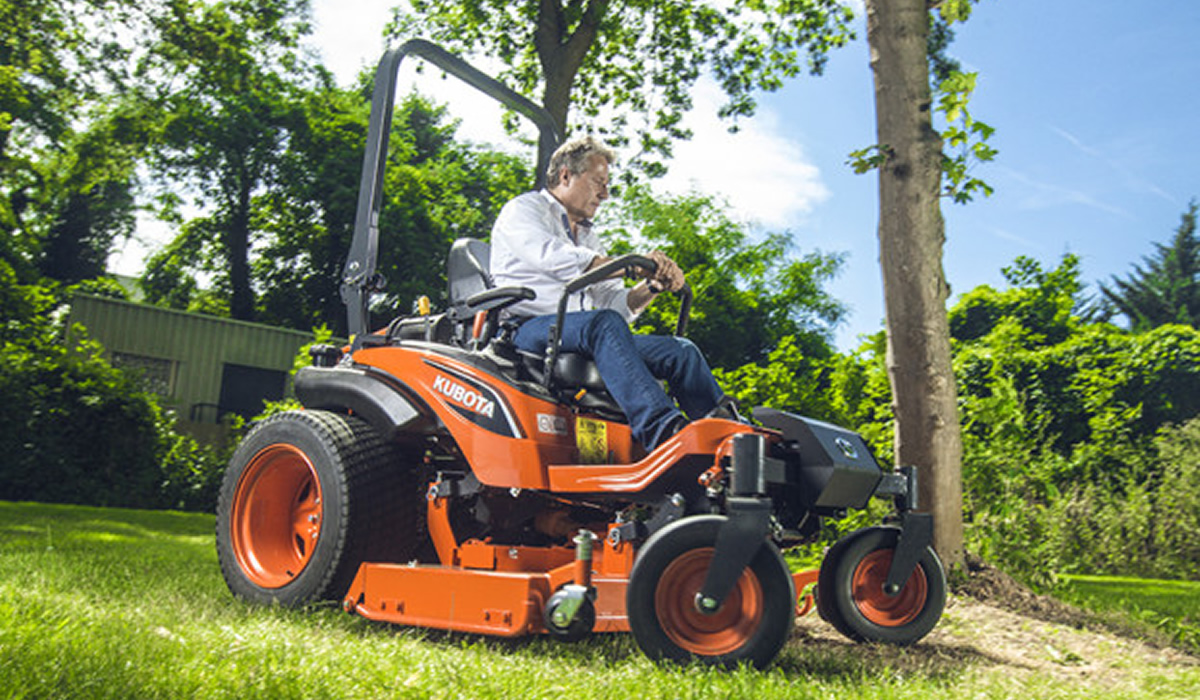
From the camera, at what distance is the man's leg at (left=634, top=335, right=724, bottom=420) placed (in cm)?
402

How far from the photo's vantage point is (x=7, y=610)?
3.41 m

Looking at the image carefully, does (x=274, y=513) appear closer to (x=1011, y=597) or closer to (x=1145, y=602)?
(x=1011, y=597)

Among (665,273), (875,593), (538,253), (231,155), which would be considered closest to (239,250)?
(231,155)

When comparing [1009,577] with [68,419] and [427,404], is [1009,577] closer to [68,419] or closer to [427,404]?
[427,404]

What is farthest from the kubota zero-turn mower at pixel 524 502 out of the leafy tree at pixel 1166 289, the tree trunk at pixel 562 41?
the leafy tree at pixel 1166 289

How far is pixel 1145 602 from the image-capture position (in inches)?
267

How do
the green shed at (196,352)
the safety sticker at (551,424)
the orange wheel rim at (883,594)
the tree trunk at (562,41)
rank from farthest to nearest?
the green shed at (196,352)
the tree trunk at (562,41)
the orange wheel rim at (883,594)
the safety sticker at (551,424)

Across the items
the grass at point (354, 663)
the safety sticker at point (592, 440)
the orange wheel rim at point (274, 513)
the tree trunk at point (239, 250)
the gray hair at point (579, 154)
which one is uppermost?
the tree trunk at point (239, 250)

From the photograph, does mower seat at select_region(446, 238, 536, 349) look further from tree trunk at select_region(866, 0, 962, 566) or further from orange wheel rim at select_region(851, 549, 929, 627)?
tree trunk at select_region(866, 0, 962, 566)

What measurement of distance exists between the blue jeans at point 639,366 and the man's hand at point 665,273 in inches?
7.6

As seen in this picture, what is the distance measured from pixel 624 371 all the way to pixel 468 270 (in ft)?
4.13

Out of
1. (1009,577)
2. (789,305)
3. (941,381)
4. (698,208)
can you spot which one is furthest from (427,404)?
(698,208)

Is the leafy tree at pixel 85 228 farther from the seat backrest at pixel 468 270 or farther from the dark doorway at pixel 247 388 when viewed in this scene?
the seat backrest at pixel 468 270

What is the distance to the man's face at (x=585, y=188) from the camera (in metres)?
4.45
